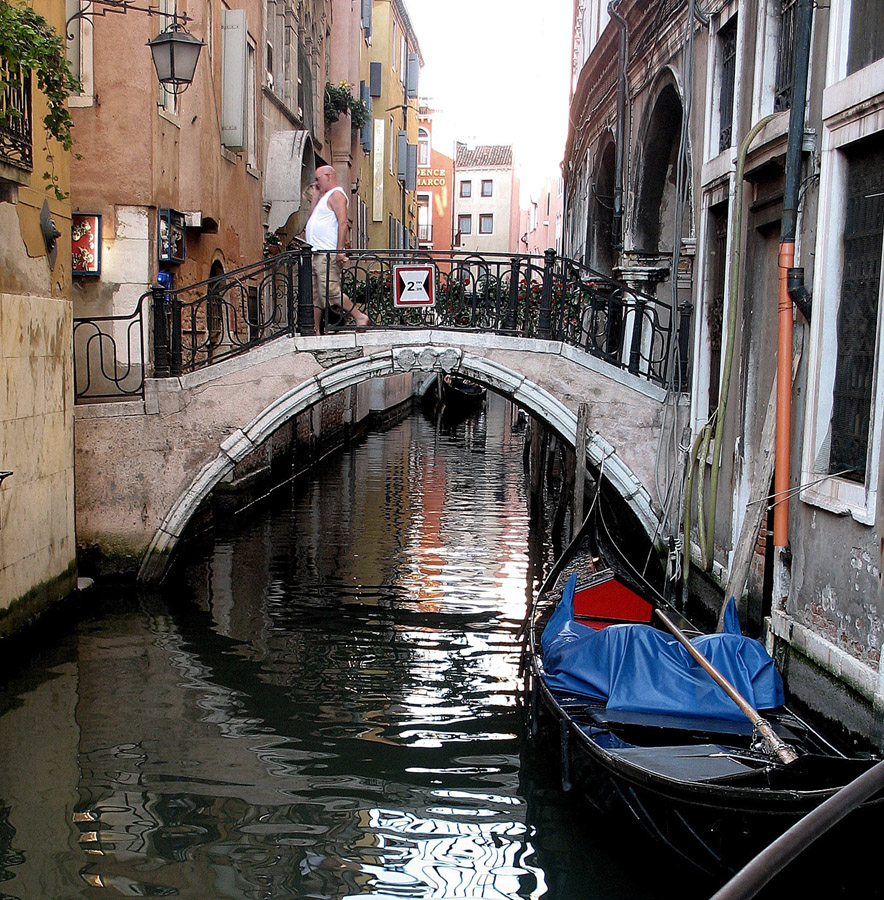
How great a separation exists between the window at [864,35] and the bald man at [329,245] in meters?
4.11

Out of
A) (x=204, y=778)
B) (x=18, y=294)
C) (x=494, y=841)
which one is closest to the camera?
(x=494, y=841)

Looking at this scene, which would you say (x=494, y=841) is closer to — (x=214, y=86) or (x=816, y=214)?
(x=816, y=214)

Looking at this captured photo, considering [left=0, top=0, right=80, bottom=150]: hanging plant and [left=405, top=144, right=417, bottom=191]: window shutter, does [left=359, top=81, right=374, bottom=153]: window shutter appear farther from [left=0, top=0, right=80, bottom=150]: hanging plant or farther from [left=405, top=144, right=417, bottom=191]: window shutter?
[left=0, top=0, right=80, bottom=150]: hanging plant

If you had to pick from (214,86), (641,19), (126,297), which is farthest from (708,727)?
(214,86)

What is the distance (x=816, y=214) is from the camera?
4.86 metres

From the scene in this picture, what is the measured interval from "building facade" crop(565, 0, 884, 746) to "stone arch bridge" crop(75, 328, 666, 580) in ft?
1.48

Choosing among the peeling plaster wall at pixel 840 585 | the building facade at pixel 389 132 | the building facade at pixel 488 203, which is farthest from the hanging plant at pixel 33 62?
the building facade at pixel 488 203

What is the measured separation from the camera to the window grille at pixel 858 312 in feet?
14.3

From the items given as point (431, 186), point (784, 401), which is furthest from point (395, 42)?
point (784, 401)

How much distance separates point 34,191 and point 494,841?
448cm

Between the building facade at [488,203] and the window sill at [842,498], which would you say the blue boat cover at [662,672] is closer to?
the window sill at [842,498]

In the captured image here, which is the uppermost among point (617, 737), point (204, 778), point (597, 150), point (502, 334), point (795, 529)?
point (597, 150)

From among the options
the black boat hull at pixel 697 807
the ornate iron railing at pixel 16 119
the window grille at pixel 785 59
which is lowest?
the black boat hull at pixel 697 807

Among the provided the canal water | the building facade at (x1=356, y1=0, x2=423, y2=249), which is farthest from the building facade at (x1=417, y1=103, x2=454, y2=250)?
the canal water
